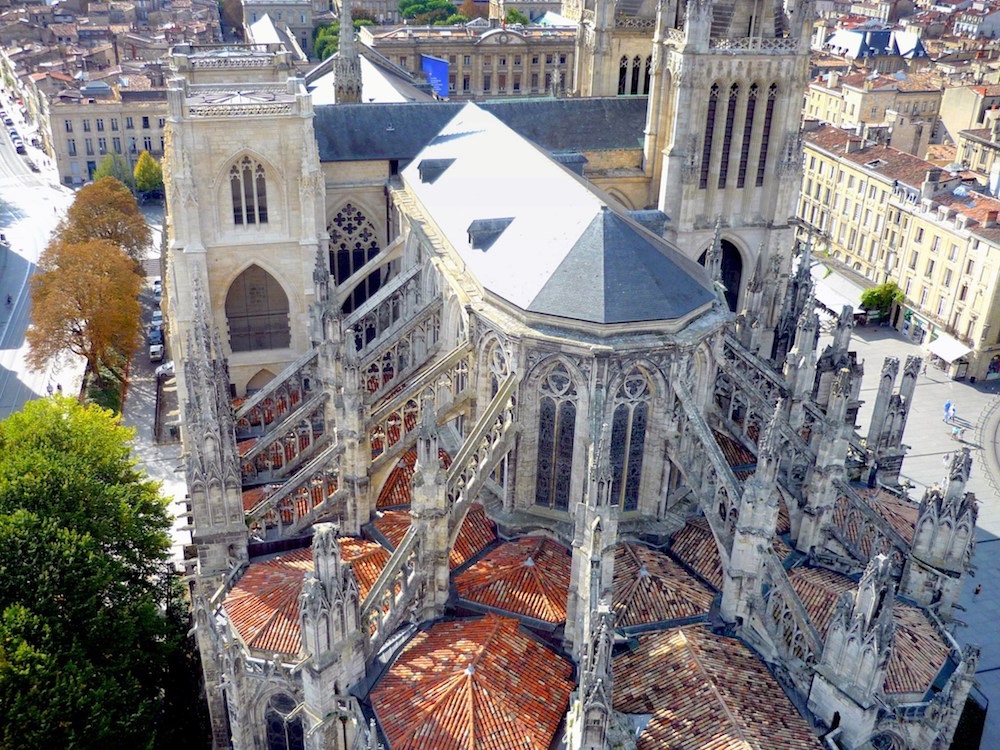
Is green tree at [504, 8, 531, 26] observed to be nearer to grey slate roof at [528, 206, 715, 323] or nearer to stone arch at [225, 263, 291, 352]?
stone arch at [225, 263, 291, 352]

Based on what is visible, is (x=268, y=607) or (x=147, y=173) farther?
(x=147, y=173)

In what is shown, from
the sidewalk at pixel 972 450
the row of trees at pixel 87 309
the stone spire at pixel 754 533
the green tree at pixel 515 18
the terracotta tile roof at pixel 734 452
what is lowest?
the sidewalk at pixel 972 450

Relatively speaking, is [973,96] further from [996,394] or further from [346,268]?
[346,268]

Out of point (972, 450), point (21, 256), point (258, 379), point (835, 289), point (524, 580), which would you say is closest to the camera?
point (524, 580)

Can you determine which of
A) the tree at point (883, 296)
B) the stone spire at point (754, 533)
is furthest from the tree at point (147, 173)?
the stone spire at point (754, 533)

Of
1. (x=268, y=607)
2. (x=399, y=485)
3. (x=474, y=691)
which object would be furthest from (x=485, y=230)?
(x=474, y=691)

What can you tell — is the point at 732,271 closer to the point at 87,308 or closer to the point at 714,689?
the point at 714,689

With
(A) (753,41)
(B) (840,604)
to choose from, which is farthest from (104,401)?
(B) (840,604)

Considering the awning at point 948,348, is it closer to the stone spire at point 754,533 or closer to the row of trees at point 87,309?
the stone spire at point 754,533
